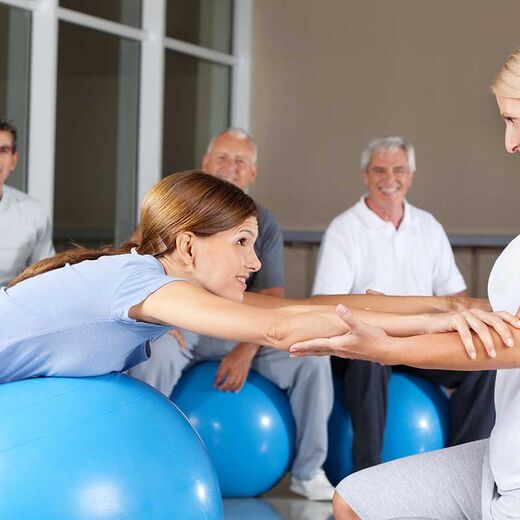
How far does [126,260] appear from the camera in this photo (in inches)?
79.4

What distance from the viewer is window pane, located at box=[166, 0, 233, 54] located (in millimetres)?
6707

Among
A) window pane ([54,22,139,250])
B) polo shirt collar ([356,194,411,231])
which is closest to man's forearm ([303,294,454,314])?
polo shirt collar ([356,194,411,231])

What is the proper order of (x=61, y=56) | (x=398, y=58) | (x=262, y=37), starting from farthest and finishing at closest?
(x=262, y=37), (x=398, y=58), (x=61, y=56)

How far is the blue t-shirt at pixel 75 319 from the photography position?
200cm

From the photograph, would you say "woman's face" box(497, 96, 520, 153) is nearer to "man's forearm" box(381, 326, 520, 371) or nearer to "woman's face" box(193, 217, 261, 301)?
"man's forearm" box(381, 326, 520, 371)

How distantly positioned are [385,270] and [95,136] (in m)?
2.37

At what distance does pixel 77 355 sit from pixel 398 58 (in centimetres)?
515

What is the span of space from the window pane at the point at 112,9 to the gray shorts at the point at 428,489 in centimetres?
417

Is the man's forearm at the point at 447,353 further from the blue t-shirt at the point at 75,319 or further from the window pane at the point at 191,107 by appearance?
the window pane at the point at 191,107

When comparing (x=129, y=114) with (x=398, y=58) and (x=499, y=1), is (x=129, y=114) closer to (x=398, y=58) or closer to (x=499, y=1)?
(x=398, y=58)

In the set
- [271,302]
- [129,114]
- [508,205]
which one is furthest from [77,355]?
[508,205]

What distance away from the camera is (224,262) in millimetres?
2223

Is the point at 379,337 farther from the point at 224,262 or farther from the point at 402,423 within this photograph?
the point at 402,423

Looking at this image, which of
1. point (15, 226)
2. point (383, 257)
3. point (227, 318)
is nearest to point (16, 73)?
point (15, 226)
